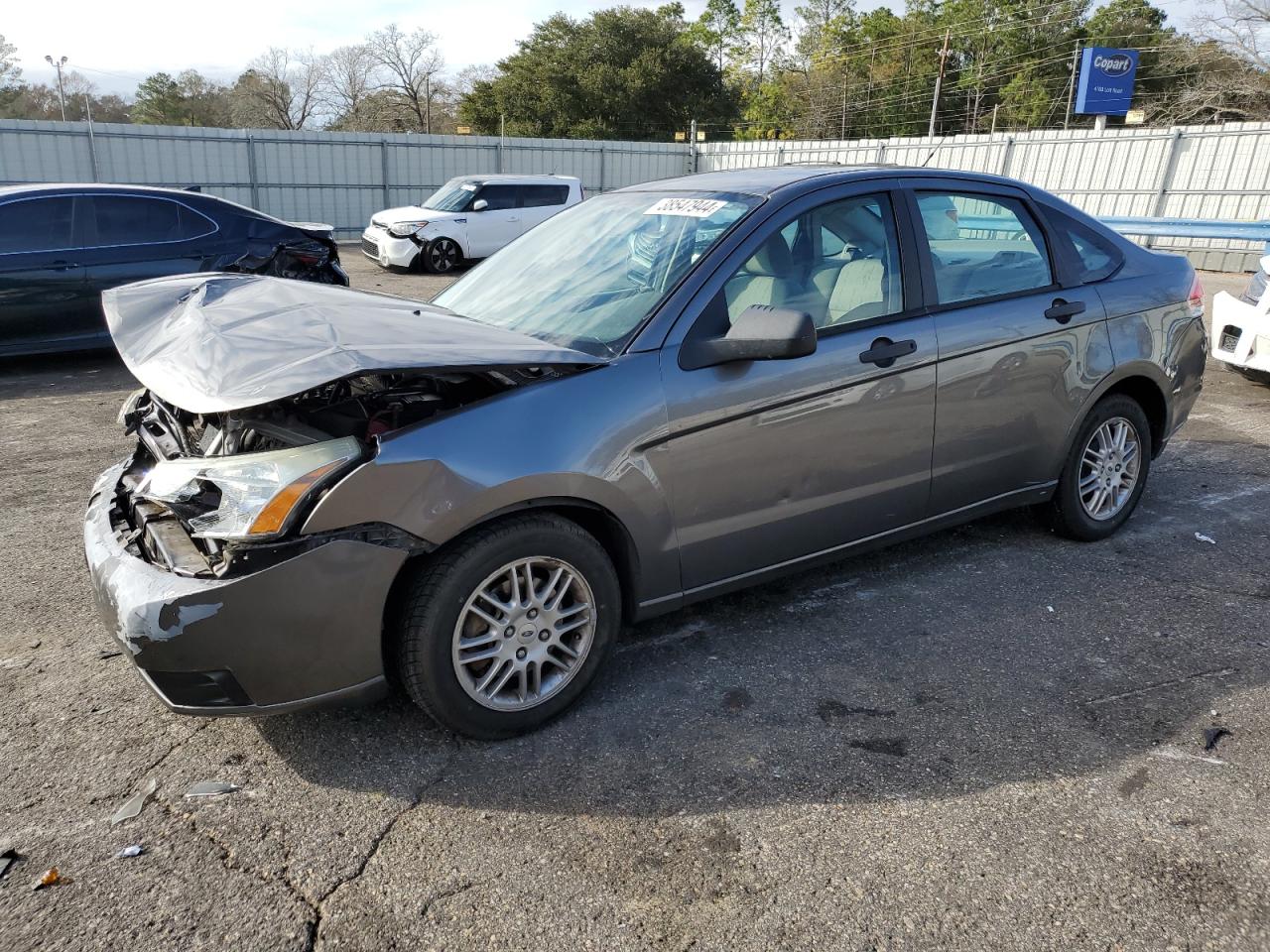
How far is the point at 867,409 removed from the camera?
3.51 m

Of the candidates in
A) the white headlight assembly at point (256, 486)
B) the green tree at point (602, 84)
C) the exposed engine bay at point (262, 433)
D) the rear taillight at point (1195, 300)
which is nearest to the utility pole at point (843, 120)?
the green tree at point (602, 84)

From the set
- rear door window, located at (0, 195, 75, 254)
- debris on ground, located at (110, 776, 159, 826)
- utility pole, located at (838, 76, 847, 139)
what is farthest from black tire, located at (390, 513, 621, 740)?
utility pole, located at (838, 76, 847, 139)

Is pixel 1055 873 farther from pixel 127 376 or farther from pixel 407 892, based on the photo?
pixel 127 376

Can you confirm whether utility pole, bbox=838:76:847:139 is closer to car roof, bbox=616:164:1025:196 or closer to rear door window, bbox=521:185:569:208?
rear door window, bbox=521:185:569:208

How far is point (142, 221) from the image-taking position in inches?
329

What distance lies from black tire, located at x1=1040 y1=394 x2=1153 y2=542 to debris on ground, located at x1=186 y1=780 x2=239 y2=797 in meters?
3.63

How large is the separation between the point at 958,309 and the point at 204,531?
2.88m

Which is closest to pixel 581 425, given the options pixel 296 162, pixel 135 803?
pixel 135 803

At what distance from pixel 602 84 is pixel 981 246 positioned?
45.4 meters

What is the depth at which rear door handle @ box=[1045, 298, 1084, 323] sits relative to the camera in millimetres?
4062

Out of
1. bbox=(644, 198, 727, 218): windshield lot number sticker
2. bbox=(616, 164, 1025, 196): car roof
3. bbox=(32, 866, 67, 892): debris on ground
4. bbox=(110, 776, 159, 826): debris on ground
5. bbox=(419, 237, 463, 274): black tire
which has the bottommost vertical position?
bbox=(419, 237, 463, 274): black tire

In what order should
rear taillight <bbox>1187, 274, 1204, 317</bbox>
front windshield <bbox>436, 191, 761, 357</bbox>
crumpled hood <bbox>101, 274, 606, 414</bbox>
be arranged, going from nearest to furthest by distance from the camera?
crumpled hood <bbox>101, 274, 606, 414</bbox>
front windshield <bbox>436, 191, 761, 357</bbox>
rear taillight <bbox>1187, 274, 1204, 317</bbox>

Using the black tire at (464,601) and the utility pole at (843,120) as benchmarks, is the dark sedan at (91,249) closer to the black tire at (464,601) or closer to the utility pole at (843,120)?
the black tire at (464,601)

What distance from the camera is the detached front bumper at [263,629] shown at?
248 centimetres
